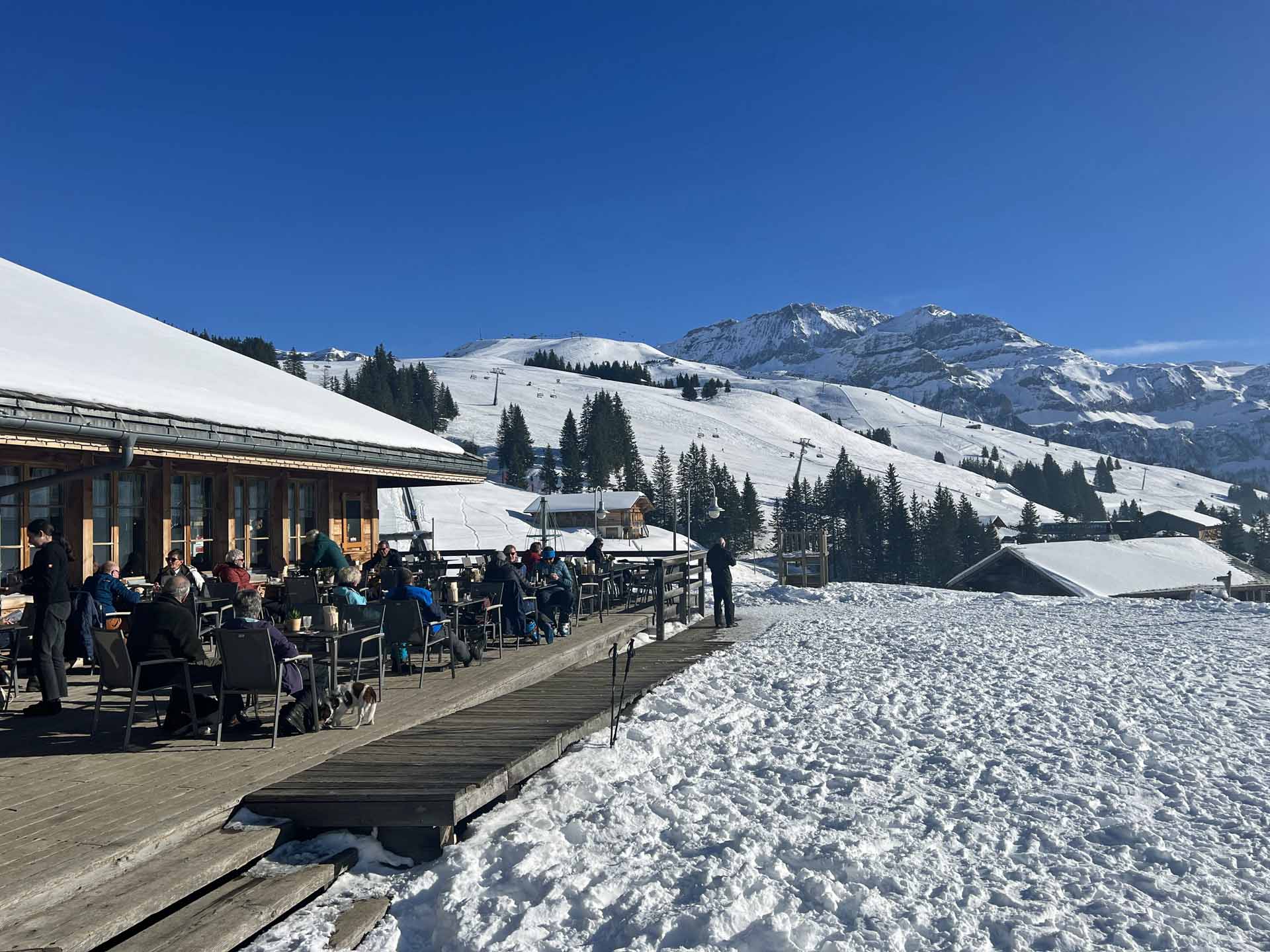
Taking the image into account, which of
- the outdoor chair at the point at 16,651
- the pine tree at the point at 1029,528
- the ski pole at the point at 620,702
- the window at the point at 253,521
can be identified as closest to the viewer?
the outdoor chair at the point at 16,651

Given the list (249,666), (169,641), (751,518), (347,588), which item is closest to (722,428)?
(751,518)

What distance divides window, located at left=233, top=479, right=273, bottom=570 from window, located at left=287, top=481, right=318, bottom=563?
39 cm

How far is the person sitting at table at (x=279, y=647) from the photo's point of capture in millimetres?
6008

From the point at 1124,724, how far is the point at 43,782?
8108mm

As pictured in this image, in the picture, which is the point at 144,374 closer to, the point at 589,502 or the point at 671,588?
the point at 671,588

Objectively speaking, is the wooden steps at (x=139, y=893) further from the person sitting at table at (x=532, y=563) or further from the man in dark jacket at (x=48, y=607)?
the person sitting at table at (x=532, y=563)

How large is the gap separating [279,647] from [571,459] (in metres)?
95.8

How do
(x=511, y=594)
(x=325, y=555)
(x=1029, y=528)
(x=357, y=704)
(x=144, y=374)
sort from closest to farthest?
1. (x=357, y=704)
2. (x=511, y=594)
3. (x=144, y=374)
4. (x=325, y=555)
5. (x=1029, y=528)

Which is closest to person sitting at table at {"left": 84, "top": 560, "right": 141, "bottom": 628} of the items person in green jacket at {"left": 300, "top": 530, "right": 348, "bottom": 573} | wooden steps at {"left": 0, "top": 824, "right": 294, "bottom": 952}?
person in green jacket at {"left": 300, "top": 530, "right": 348, "bottom": 573}

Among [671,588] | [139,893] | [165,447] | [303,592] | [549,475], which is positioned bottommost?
[139,893]

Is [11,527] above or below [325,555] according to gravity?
above

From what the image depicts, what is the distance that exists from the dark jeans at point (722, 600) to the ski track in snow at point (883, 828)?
14.9 ft

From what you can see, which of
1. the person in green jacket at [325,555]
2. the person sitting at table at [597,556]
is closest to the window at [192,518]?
the person in green jacket at [325,555]

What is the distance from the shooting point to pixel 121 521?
10898mm
